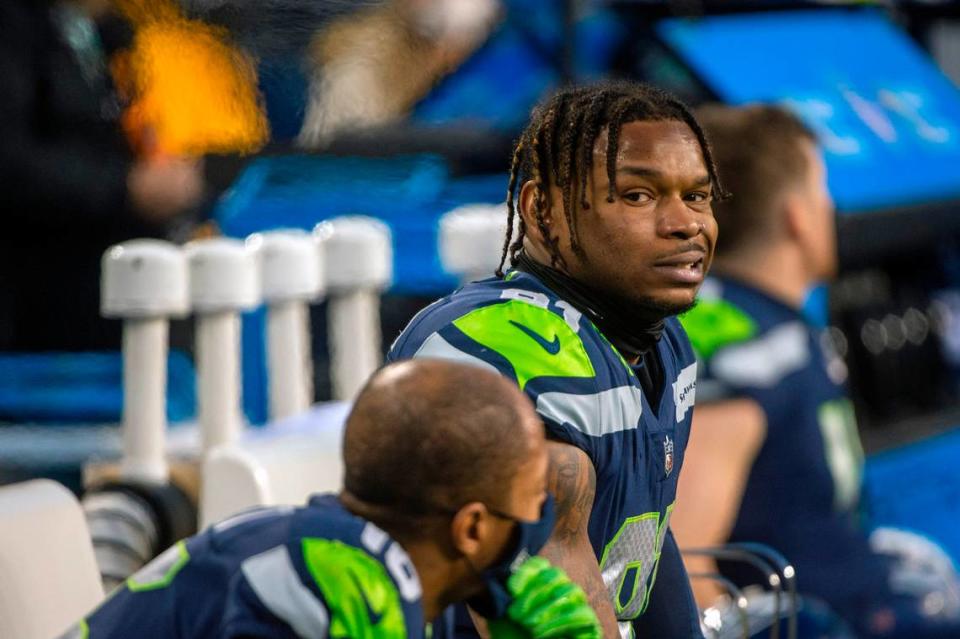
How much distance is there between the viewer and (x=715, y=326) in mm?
2652

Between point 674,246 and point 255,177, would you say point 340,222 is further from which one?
point 674,246

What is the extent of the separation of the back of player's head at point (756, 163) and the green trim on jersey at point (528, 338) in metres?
1.41

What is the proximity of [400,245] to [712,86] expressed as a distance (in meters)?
0.88

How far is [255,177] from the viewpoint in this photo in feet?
10.8

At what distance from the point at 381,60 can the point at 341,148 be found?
0.63ft

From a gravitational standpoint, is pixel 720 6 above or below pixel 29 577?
above

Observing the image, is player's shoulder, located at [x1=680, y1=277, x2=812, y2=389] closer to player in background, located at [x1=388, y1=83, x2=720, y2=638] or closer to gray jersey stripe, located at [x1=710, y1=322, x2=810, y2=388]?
gray jersey stripe, located at [x1=710, y1=322, x2=810, y2=388]

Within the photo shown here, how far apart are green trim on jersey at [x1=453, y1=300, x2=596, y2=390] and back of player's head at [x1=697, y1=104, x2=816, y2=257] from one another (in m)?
1.41

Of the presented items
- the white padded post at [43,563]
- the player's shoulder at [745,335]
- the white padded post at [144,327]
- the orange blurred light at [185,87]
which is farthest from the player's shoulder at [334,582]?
the orange blurred light at [185,87]

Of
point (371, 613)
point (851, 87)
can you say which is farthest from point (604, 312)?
point (851, 87)

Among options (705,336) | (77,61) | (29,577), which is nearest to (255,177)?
(77,61)

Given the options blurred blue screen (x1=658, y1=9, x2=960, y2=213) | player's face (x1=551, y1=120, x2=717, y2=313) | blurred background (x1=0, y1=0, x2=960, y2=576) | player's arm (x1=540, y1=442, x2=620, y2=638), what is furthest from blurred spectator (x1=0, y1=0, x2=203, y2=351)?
player's arm (x1=540, y1=442, x2=620, y2=638)

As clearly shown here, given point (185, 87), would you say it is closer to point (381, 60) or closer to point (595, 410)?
point (381, 60)

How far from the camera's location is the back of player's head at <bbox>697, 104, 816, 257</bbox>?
2.77m
